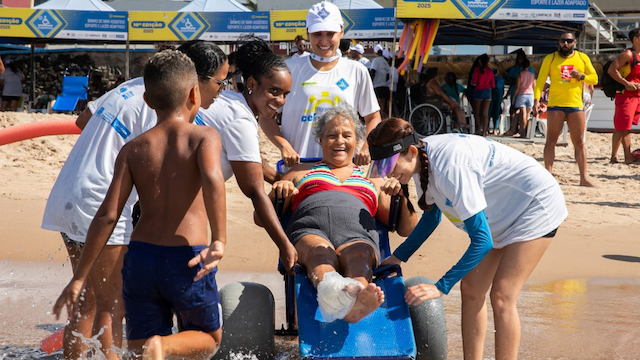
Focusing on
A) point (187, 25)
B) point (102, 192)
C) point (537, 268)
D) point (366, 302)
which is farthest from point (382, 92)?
point (102, 192)

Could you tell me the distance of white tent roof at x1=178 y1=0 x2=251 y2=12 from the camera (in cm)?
2000

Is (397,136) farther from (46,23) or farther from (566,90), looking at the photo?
(46,23)

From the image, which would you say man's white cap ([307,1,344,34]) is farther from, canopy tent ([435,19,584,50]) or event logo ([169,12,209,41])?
event logo ([169,12,209,41])

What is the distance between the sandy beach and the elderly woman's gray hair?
1570 mm

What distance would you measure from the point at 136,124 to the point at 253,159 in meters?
0.59

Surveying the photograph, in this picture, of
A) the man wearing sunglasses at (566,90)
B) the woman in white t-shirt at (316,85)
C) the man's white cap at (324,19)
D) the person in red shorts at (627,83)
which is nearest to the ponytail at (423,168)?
the woman in white t-shirt at (316,85)

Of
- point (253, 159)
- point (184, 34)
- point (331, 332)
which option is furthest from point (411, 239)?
point (184, 34)

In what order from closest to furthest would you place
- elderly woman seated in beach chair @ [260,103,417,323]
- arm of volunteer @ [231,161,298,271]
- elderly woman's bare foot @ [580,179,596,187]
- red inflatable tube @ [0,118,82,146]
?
1. arm of volunteer @ [231,161,298,271]
2. elderly woman seated in beach chair @ [260,103,417,323]
3. red inflatable tube @ [0,118,82,146]
4. elderly woman's bare foot @ [580,179,596,187]

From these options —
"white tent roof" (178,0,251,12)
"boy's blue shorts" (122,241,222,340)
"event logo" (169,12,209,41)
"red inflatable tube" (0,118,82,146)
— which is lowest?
"boy's blue shorts" (122,241,222,340)

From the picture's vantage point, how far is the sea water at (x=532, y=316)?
4711 millimetres

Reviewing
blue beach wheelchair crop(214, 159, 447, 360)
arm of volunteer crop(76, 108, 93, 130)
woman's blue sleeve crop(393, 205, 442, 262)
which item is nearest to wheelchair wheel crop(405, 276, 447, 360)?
Answer: blue beach wheelchair crop(214, 159, 447, 360)

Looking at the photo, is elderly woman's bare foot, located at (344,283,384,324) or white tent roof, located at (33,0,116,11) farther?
white tent roof, located at (33,0,116,11)

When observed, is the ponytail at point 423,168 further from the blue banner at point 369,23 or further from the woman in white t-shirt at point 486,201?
the blue banner at point 369,23

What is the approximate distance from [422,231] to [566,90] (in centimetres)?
625
